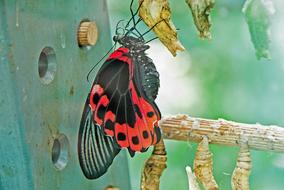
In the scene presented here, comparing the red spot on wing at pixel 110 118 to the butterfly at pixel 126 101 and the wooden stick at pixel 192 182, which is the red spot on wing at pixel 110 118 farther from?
the wooden stick at pixel 192 182

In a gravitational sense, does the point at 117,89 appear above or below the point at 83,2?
below

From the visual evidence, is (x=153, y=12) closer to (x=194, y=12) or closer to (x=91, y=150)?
(x=194, y=12)

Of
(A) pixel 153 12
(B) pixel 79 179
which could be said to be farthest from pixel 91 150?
(A) pixel 153 12

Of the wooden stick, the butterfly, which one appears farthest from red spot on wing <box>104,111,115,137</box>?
the wooden stick

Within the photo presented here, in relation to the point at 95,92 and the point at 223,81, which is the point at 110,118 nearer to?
the point at 95,92

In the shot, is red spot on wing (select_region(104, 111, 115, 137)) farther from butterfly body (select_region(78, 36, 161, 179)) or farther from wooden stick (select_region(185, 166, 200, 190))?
wooden stick (select_region(185, 166, 200, 190))

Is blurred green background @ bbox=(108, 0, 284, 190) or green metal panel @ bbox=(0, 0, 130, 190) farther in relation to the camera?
blurred green background @ bbox=(108, 0, 284, 190)

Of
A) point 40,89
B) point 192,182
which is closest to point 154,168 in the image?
point 192,182
